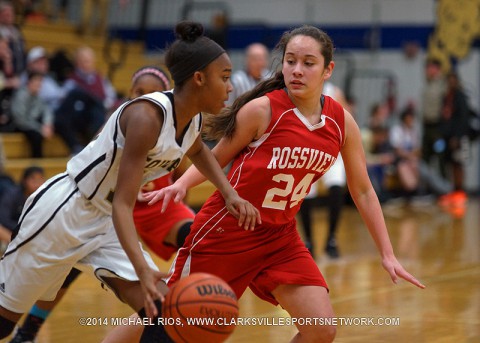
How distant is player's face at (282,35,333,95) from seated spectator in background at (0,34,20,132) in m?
7.39

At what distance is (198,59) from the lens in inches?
142

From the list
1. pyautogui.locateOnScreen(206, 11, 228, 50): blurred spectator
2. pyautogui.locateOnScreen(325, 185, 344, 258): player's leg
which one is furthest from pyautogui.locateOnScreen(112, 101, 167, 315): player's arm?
pyautogui.locateOnScreen(206, 11, 228, 50): blurred spectator

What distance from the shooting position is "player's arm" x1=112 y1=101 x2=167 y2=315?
3.32 m

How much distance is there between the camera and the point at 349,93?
1625cm

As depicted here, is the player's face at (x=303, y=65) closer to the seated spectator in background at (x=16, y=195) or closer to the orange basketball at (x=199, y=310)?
the orange basketball at (x=199, y=310)

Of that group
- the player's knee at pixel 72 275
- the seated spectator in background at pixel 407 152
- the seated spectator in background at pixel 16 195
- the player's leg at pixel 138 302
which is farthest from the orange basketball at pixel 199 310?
the seated spectator in background at pixel 407 152

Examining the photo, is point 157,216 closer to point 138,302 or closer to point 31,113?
point 138,302

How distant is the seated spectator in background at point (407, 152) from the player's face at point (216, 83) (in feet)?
39.6

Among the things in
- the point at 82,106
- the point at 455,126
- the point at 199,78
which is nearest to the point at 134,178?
the point at 199,78

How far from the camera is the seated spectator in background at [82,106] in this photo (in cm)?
1148

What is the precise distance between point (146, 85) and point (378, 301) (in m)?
2.50

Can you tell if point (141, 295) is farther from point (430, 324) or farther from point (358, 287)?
point (358, 287)

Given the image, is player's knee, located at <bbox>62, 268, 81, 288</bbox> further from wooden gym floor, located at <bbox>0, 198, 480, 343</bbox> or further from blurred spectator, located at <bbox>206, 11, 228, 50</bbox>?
blurred spectator, located at <bbox>206, 11, 228, 50</bbox>

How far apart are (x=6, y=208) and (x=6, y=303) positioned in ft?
15.4
